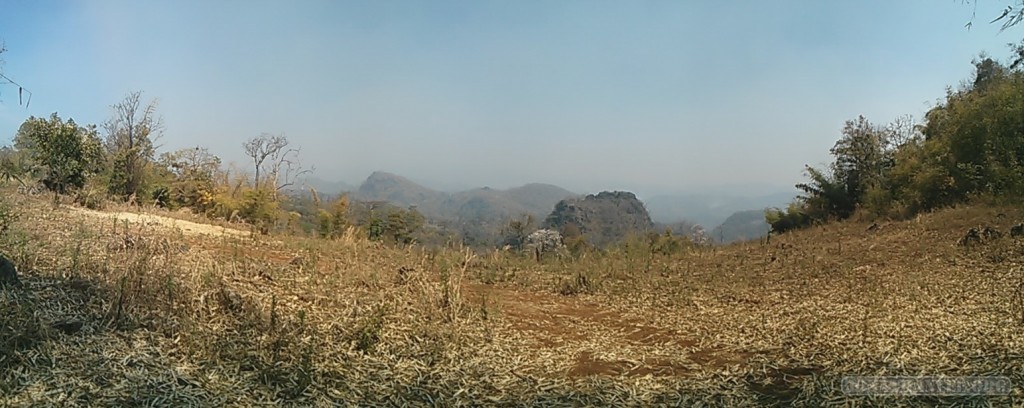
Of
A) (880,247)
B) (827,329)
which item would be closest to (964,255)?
(880,247)

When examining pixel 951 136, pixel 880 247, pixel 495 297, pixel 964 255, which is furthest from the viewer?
pixel 951 136

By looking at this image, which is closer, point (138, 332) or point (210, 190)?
point (138, 332)

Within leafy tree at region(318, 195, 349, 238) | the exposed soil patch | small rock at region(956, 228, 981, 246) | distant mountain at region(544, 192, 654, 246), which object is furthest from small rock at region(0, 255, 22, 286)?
distant mountain at region(544, 192, 654, 246)

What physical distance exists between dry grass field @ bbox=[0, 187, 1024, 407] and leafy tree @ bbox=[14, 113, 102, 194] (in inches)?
278

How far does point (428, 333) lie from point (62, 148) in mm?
11975

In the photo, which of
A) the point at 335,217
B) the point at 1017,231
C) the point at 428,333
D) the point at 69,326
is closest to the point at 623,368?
the point at 428,333

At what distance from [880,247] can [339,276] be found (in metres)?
7.00

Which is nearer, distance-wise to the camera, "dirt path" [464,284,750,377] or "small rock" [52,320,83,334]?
"small rock" [52,320,83,334]

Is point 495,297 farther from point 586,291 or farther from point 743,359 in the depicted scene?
point 743,359

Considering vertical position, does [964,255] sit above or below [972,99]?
below

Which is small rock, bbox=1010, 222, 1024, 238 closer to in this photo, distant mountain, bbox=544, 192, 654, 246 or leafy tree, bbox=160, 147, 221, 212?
leafy tree, bbox=160, 147, 221, 212

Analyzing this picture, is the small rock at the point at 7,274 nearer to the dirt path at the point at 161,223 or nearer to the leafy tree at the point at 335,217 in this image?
the dirt path at the point at 161,223

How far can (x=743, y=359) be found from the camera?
3520 millimetres

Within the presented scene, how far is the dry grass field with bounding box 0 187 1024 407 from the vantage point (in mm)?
2803
